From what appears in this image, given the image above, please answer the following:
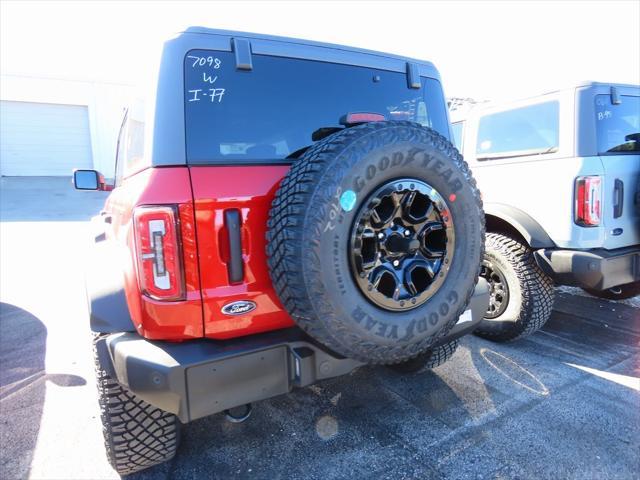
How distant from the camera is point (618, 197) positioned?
9.78 feet

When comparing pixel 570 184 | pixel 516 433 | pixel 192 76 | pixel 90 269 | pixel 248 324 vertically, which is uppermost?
pixel 192 76

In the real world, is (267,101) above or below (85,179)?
above

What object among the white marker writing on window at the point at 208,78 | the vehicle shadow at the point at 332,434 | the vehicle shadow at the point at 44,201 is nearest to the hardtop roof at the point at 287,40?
the white marker writing on window at the point at 208,78

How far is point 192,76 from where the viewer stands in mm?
1635

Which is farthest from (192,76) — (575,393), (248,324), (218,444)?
(575,393)

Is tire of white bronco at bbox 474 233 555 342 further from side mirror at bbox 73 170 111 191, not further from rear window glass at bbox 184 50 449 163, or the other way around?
side mirror at bbox 73 170 111 191

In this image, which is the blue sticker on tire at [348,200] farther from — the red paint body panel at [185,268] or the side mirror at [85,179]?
the side mirror at [85,179]

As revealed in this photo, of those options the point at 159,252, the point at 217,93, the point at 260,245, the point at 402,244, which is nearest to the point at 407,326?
the point at 402,244

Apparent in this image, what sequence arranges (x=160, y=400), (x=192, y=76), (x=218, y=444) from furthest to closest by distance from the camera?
(x=218, y=444) → (x=192, y=76) → (x=160, y=400)

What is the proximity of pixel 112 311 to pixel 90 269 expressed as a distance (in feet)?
2.40

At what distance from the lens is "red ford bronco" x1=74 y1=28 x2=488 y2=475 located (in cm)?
150

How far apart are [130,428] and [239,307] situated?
839 millimetres

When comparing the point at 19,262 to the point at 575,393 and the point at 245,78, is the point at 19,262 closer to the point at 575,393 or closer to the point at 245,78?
the point at 245,78

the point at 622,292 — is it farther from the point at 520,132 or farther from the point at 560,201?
the point at 520,132
